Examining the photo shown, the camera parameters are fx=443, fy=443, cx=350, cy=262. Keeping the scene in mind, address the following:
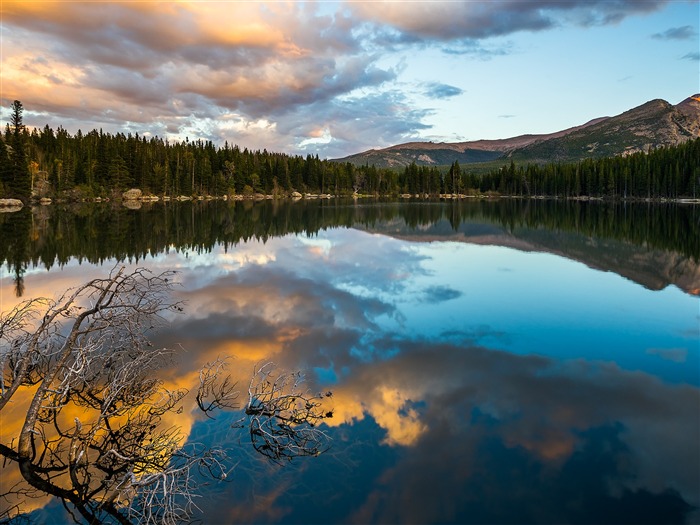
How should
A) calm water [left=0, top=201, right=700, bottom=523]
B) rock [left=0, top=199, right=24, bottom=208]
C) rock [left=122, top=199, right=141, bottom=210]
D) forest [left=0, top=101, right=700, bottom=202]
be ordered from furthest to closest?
forest [left=0, top=101, right=700, bottom=202]
rock [left=122, top=199, right=141, bottom=210]
rock [left=0, top=199, right=24, bottom=208]
calm water [left=0, top=201, right=700, bottom=523]

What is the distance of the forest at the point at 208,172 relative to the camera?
103 meters

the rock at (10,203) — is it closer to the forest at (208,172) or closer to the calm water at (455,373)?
the forest at (208,172)

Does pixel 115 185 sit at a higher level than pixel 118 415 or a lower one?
higher

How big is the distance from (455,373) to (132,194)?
123m

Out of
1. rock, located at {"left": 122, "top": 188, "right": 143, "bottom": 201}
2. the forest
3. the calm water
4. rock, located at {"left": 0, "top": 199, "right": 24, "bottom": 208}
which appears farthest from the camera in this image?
rock, located at {"left": 122, "top": 188, "right": 143, "bottom": 201}

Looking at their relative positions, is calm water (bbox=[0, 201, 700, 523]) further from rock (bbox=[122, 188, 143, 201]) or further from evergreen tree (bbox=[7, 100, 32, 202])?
rock (bbox=[122, 188, 143, 201])

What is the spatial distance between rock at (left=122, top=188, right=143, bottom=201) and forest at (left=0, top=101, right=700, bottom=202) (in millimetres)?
1852

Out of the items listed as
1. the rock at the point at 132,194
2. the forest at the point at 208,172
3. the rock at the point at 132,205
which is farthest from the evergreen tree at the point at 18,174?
the rock at the point at 132,194

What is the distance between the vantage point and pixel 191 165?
14000 centimetres

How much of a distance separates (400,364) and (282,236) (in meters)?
36.0

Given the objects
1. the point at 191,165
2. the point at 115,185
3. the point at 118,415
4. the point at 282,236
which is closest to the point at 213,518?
the point at 118,415

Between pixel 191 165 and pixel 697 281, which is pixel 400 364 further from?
pixel 191 165

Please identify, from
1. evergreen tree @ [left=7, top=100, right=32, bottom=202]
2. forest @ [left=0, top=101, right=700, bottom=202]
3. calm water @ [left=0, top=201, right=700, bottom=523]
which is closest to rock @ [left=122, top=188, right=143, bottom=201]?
forest @ [left=0, top=101, right=700, bottom=202]

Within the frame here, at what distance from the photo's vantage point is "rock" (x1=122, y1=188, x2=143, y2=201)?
11569 cm
